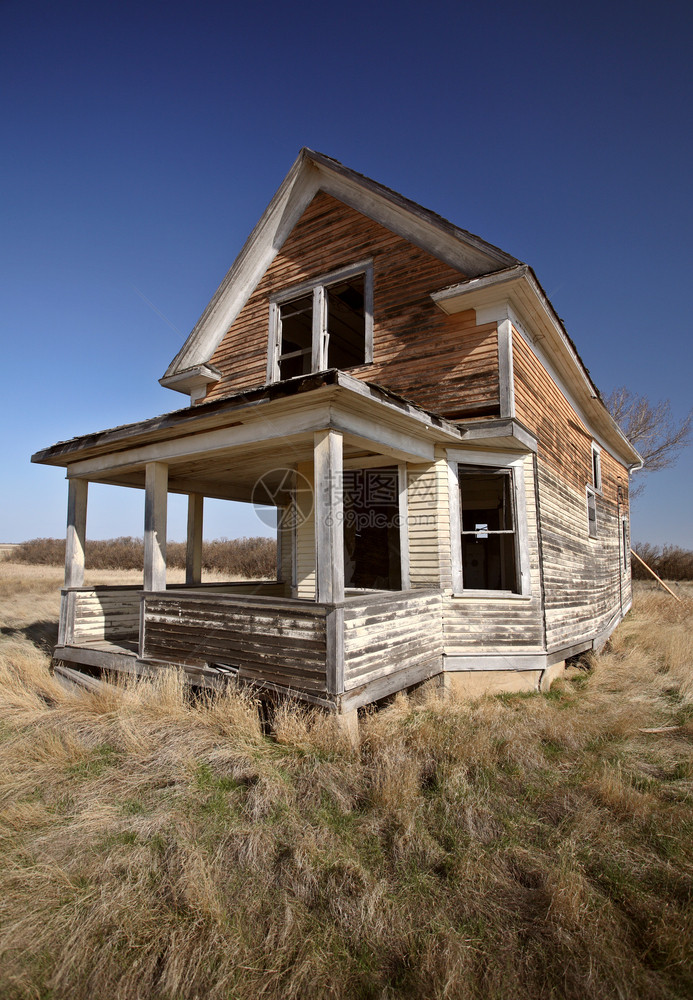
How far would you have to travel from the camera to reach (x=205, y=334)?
34.1 feet

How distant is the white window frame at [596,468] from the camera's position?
43.4 feet

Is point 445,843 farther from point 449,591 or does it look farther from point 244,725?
point 449,591

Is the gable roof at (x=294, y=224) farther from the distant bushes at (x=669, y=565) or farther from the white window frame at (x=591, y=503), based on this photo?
the distant bushes at (x=669, y=565)

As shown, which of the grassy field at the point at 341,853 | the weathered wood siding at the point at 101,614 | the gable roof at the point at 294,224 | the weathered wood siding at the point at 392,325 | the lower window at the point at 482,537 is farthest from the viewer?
the lower window at the point at 482,537

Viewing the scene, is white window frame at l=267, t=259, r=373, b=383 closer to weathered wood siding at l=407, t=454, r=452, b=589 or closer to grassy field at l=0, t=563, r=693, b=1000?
weathered wood siding at l=407, t=454, r=452, b=589

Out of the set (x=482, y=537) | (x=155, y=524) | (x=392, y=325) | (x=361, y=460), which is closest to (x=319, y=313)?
(x=392, y=325)

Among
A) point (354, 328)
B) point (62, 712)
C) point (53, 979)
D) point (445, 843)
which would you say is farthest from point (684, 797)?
point (354, 328)

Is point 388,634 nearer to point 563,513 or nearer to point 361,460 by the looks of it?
point 361,460

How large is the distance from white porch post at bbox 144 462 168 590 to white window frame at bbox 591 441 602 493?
34.3ft

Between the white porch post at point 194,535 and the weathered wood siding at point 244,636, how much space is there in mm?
3381

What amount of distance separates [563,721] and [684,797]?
5.56 feet

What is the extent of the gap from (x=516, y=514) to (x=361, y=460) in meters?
2.50

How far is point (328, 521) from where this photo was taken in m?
5.32

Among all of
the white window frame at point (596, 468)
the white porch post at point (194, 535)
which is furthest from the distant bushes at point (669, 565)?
the white porch post at point (194, 535)
